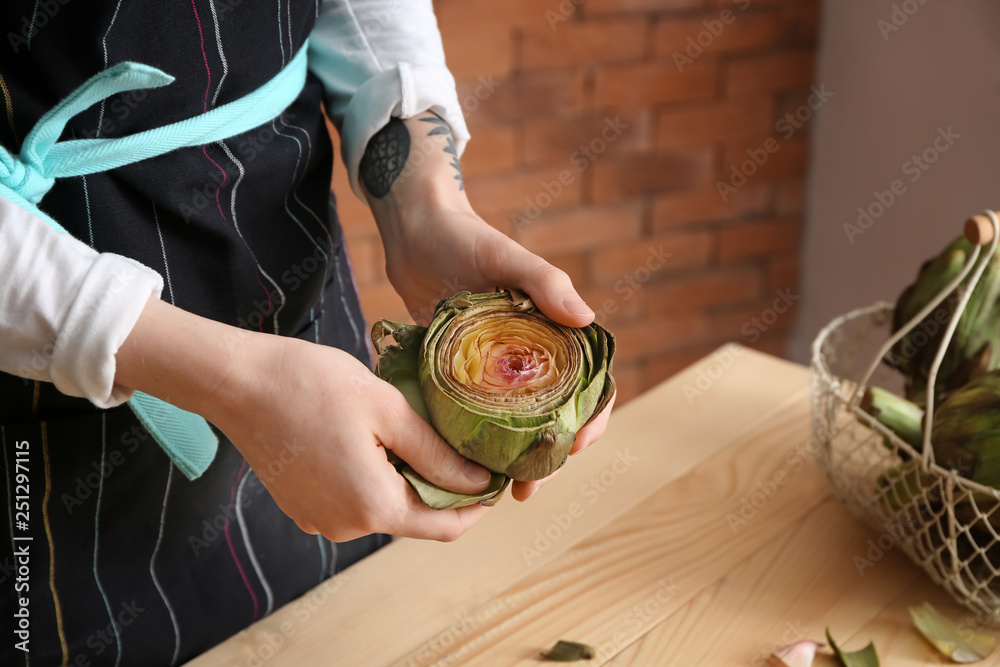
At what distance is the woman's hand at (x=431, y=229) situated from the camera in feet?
2.17

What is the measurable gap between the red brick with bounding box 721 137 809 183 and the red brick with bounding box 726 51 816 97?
115 millimetres

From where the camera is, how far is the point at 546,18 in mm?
1602

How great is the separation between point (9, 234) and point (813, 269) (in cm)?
187

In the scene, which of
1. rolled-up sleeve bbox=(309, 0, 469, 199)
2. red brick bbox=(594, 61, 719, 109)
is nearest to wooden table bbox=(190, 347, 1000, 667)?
rolled-up sleeve bbox=(309, 0, 469, 199)

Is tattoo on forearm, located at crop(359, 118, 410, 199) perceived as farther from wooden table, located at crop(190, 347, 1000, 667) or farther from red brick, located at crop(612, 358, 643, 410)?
red brick, located at crop(612, 358, 643, 410)

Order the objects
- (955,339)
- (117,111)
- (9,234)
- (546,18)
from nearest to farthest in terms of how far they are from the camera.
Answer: (9,234), (117,111), (955,339), (546,18)

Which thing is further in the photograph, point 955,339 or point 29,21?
point 955,339

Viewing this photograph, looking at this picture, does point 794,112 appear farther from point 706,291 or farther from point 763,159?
point 706,291

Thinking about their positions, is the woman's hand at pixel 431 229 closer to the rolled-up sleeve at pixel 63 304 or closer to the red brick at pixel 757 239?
the rolled-up sleeve at pixel 63 304

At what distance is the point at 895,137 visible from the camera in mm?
1753

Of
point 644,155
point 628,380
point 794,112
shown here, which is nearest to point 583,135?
point 644,155

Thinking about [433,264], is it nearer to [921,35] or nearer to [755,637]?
[755,637]

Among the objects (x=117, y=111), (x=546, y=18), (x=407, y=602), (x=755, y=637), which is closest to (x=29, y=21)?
(x=117, y=111)

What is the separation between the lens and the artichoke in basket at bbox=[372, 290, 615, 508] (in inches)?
21.6
